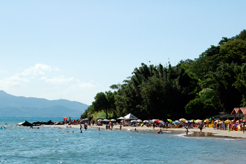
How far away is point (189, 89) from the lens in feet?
265

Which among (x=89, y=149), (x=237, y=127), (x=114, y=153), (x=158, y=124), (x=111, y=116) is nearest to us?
(x=114, y=153)

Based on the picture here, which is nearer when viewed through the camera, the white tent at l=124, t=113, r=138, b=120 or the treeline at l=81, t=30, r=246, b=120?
the treeline at l=81, t=30, r=246, b=120

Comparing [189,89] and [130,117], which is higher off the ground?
[189,89]

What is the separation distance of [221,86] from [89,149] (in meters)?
36.9

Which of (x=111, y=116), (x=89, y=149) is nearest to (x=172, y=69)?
(x=111, y=116)

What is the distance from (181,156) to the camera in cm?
3186

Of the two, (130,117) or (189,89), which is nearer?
(130,117)

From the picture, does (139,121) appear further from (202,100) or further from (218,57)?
(218,57)

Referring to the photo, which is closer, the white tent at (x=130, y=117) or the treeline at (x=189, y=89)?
the treeline at (x=189, y=89)

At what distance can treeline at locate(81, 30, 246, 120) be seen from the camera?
Result: 66.9 metres

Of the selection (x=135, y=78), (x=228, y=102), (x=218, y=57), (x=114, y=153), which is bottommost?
(x=114, y=153)

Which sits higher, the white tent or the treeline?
the treeline

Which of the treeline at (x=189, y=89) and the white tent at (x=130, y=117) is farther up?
the treeline at (x=189, y=89)

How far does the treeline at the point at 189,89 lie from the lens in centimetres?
6694
